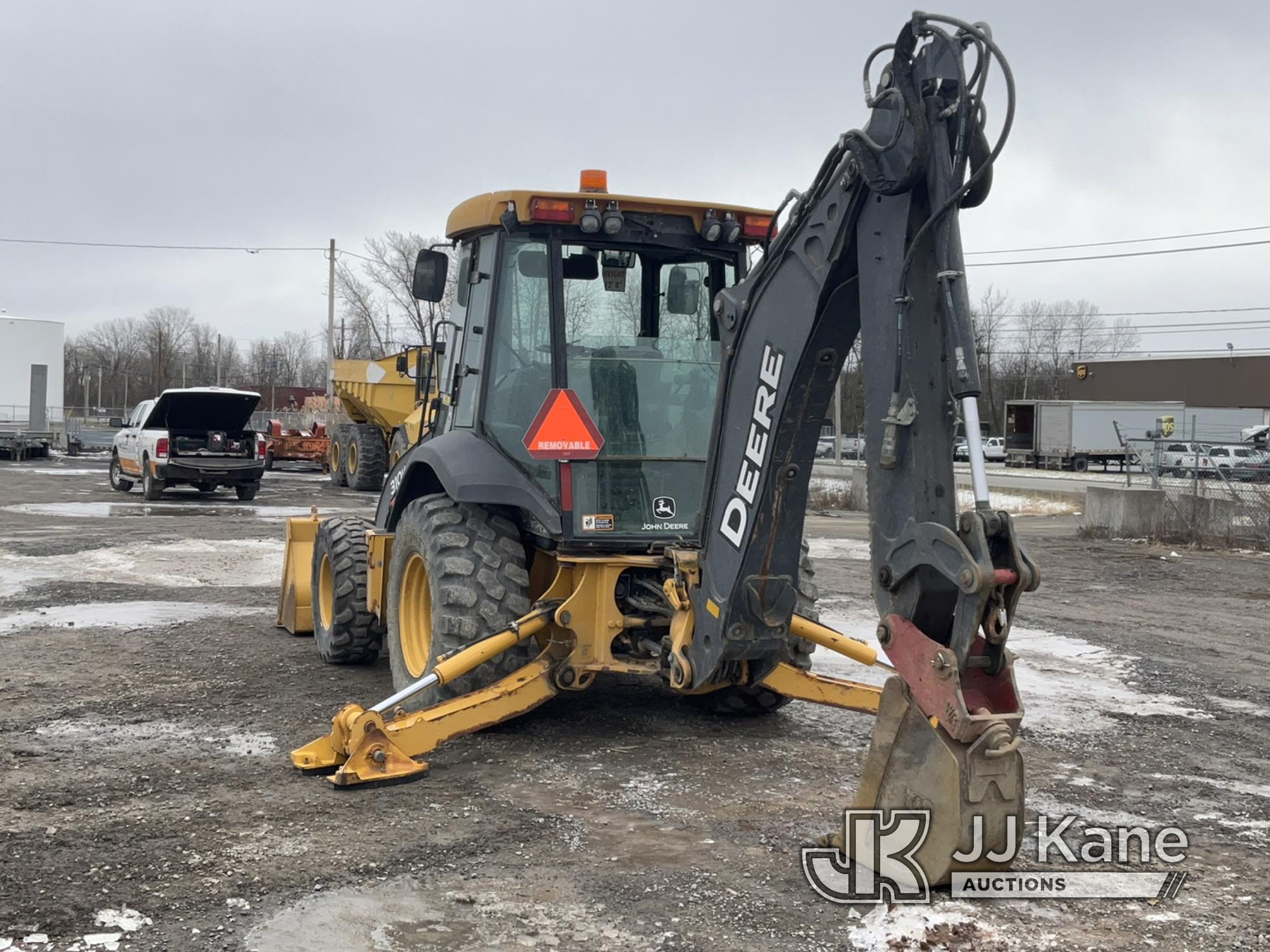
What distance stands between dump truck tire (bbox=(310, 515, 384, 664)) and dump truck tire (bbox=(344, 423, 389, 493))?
757 inches

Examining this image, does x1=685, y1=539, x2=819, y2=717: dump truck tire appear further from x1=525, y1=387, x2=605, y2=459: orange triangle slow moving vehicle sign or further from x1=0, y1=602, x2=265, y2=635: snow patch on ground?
x1=0, y1=602, x2=265, y2=635: snow patch on ground

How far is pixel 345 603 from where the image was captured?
26.0 ft

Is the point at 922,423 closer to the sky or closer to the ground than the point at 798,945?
closer to the sky

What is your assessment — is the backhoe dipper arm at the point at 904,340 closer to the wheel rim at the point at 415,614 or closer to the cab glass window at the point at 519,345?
the cab glass window at the point at 519,345

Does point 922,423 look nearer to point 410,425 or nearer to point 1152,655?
point 410,425

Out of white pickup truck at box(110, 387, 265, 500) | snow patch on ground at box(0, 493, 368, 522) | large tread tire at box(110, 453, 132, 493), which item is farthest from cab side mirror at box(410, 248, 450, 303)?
large tread tire at box(110, 453, 132, 493)

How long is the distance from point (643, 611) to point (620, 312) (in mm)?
1559

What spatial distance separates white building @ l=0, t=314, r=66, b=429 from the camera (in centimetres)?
4212

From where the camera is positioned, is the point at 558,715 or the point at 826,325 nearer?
the point at 826,325

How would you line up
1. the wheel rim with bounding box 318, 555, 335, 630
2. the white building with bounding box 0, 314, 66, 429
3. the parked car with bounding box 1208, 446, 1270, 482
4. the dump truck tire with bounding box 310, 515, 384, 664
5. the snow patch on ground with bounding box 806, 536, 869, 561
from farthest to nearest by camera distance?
the white building with bounding box 0, 314, 66, 429 → the parked car with bounding box 1208, 446, 1270, 482 → the snow patch on ground with bounding box 806, 536, 869, 561 → the wheel rim with bounding box 318, 555, 335, 630 → the dump truck tire with bounding box 310, 515, 384, 664

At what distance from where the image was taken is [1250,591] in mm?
13719

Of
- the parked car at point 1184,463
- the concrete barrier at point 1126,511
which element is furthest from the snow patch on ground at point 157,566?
the parked car at point 1184,463

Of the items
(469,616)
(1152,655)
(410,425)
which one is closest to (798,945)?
(469,616)

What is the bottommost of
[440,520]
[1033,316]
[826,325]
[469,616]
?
[469,616]
